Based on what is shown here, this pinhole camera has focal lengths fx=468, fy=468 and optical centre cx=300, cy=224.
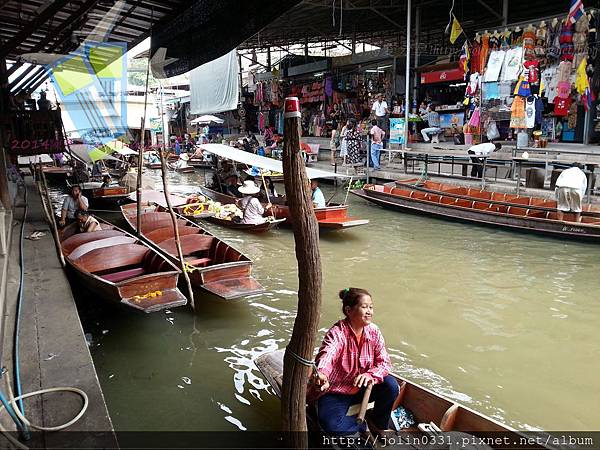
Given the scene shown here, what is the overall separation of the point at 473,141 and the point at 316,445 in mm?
13103

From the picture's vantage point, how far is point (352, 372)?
350 cm

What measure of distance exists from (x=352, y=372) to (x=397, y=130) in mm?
13651

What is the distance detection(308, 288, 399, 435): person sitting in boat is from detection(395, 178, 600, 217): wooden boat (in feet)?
26.6

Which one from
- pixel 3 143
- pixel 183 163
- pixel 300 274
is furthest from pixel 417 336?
pixel 183 163

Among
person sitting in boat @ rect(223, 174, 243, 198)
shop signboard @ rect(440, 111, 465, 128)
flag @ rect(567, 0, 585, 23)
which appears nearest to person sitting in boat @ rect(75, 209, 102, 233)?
person sitting in boat @ rect(223, 174, 243, 198)

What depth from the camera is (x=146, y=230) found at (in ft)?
30.3

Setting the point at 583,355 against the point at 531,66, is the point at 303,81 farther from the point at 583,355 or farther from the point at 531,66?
the point at 583,355

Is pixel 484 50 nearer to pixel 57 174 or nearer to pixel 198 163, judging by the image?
pixel 198 163

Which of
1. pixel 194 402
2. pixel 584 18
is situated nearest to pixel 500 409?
pixel 194 402

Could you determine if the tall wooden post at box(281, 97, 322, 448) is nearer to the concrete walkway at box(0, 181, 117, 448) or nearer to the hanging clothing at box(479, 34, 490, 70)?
the concrete walkway at box(0, 181, 117, 448)

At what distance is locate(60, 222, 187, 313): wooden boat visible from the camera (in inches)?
219

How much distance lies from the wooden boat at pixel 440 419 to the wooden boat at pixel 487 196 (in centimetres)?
779

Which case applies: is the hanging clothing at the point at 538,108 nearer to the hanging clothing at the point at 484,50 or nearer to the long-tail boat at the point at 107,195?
the hanging clothing at the point at 484,50

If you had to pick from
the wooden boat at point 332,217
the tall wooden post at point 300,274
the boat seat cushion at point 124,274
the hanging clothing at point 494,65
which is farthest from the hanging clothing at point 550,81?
the tall wooden post at point 300,274
